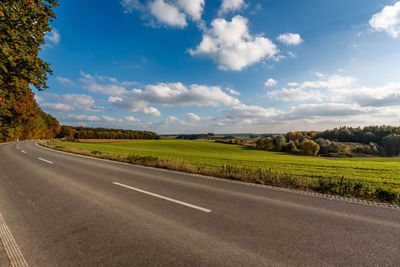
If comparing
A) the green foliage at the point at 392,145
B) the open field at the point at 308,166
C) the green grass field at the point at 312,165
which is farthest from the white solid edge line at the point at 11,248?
the green foliage at the point at 392,145

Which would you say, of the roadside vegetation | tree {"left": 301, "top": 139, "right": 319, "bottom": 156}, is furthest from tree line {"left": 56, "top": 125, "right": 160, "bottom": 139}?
tree {"left": 301, "top": 139, "right": 319, "bottom": 156}

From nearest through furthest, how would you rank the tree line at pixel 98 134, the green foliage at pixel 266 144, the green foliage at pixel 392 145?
1. the green foliage at pixel 392 145
2. the green foliage at pixel 266 144
3. the tree line at pixel 98 134

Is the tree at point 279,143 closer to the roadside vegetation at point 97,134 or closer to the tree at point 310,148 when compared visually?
the tree at point 310,148

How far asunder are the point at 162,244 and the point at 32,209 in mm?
4427

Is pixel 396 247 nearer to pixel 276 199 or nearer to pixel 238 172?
pixel 276 199

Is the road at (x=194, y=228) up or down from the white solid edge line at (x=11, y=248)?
up

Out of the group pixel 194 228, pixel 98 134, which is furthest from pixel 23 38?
pixel 98 134

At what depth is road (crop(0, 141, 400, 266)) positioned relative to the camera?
2795 mm

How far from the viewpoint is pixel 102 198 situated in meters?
5.56

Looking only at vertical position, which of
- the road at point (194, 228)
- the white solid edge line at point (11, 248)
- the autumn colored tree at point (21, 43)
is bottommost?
the white solid edge line at point (11, 248)

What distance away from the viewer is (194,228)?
3.72 m

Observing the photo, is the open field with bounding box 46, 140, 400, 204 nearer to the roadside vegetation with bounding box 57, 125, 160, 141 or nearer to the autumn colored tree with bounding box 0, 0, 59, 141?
the autumn colored tree with bounding box 0, 0, 59, 141

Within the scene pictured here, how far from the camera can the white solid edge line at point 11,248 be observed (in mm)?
2736

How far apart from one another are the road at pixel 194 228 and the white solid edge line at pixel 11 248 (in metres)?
0.07
